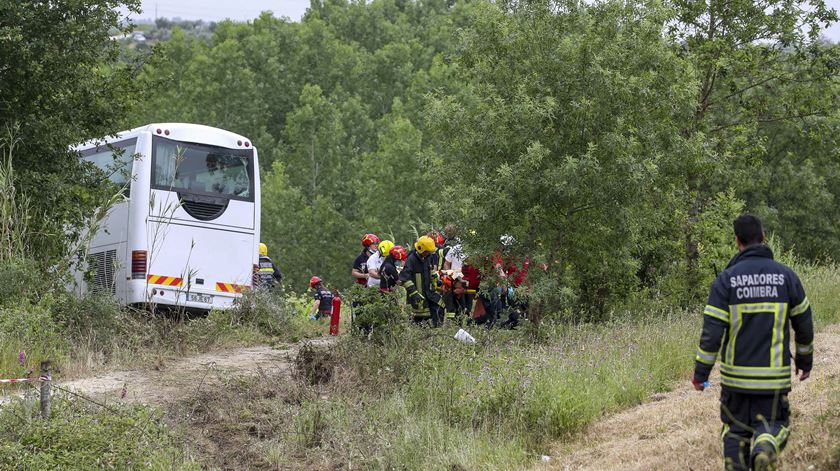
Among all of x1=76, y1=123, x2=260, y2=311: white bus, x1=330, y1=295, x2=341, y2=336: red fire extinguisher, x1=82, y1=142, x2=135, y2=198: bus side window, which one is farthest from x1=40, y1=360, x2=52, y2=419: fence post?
x1=76, y1=123, x2=260, y2=311: white bus

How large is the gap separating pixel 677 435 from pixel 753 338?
2447mm

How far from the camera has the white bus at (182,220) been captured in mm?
18875

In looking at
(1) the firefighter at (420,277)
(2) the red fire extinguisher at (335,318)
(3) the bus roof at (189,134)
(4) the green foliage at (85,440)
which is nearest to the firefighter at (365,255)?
(2) the red fire extinguisher at (335,318)

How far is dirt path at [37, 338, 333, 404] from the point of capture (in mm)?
12086

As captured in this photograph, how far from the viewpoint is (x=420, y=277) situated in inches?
591

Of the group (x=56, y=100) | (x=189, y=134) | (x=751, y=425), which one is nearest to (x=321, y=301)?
(x=189, y=134)

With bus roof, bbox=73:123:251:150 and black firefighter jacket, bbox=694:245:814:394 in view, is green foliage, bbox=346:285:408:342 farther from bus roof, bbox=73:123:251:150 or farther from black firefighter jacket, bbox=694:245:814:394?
bus roof, bbox=73:123:251:150

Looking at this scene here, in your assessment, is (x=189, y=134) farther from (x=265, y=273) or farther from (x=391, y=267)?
(x=391, y=267)

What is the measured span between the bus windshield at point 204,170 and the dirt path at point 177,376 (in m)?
4.93

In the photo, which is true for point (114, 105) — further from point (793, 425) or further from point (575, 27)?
point (793, 425)

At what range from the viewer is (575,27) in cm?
1516

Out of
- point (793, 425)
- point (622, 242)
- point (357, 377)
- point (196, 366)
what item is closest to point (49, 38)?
point (196, 366)

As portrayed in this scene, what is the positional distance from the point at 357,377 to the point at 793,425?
4.95m

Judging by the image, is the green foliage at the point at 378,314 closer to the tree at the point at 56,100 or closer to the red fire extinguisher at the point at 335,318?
the red fire extinguisher at the point at 335,318
